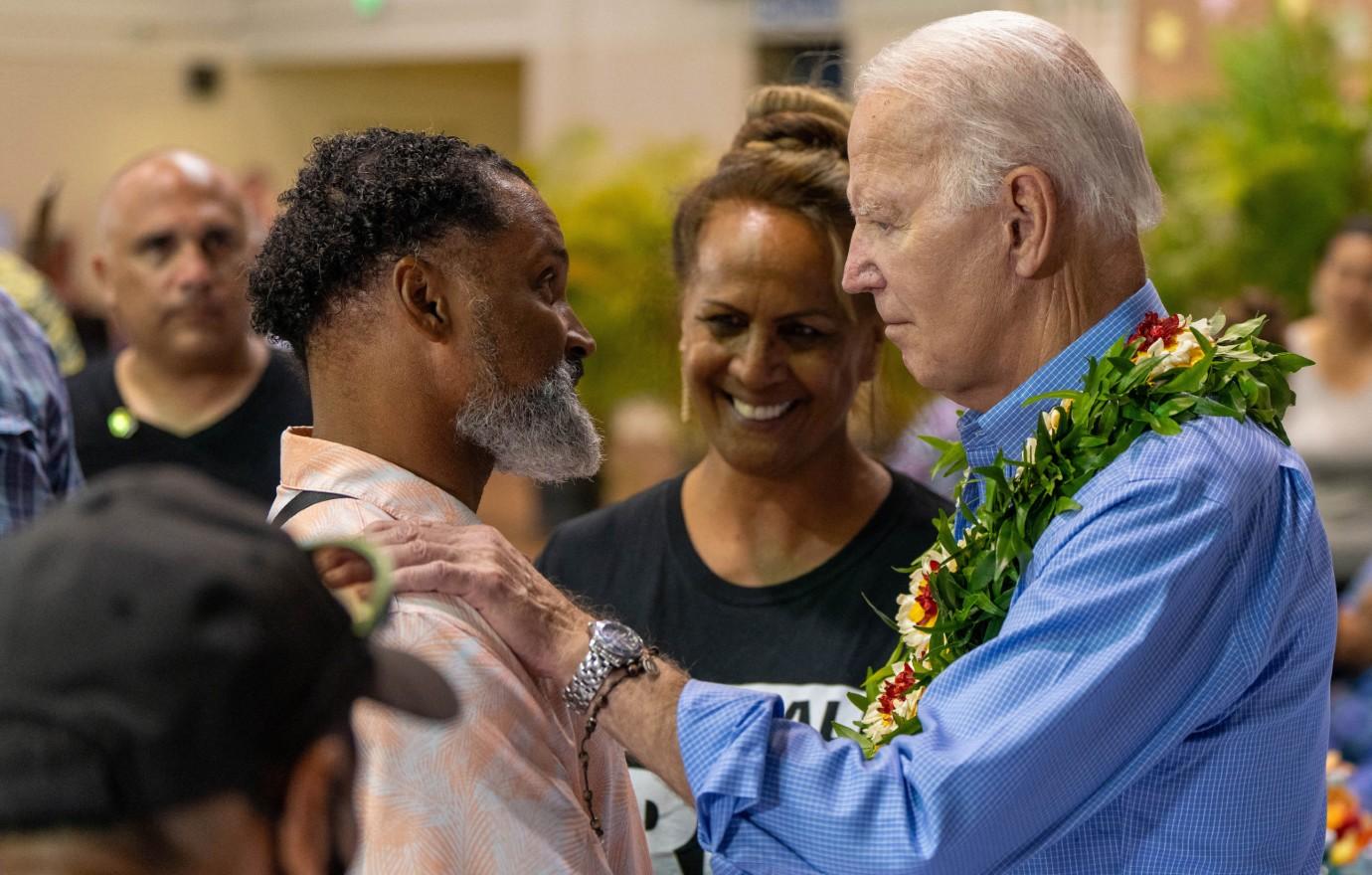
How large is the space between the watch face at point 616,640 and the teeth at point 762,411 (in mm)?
858

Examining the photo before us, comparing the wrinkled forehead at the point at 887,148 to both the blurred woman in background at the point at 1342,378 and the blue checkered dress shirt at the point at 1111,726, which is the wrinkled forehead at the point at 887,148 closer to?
the blue checkered dress shirt at the point at 1111,726

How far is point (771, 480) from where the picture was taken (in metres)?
2.53

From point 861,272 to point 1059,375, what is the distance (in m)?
0.25

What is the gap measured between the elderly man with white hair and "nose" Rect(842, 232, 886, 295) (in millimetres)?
82

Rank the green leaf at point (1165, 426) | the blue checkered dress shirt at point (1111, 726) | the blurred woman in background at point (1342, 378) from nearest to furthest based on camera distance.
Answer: the blue checkered dress shirt at point (1111, 726) → the green leaf at point (1165, 426) → the blurred woman in background at point (1342, 378)

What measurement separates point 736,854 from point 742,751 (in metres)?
0.11

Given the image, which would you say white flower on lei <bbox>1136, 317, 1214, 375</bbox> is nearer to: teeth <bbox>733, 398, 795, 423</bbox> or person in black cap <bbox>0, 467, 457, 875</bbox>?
teeth <bbox>733, 398, 795, 423</bbox>

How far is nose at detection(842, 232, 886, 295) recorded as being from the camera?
72.7 inches

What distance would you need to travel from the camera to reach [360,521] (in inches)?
62.1

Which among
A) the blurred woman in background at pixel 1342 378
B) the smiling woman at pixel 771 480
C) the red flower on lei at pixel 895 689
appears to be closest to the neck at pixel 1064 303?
the red flower on lei at pixel 895 689

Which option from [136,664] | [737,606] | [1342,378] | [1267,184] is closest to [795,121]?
[737,606]

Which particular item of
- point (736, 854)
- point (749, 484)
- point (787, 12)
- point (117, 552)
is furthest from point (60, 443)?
point (787, 12)

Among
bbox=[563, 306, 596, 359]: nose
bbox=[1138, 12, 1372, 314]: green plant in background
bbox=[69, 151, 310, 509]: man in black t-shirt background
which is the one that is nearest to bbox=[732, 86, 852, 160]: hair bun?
bbox=[563, 306, 596, 359]: nose

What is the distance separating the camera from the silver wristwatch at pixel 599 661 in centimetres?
161
